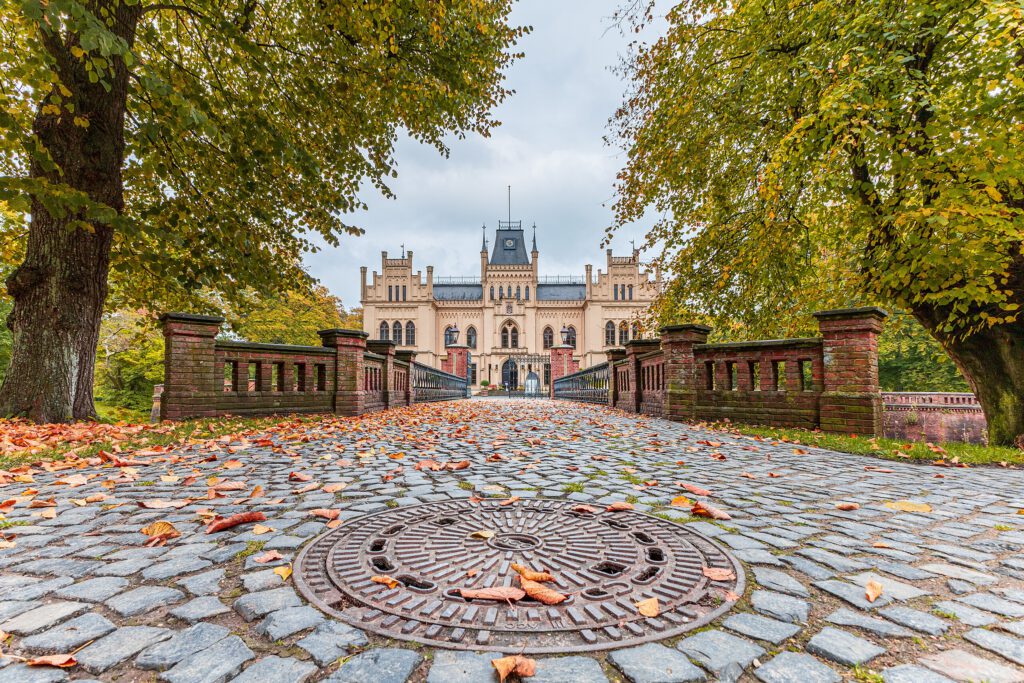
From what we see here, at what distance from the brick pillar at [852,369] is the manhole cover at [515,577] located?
5.28 meters

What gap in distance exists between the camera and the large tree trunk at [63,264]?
240 inches

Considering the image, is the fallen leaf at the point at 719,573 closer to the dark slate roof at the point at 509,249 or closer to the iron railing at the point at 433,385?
the iron railing at the point at 433,385

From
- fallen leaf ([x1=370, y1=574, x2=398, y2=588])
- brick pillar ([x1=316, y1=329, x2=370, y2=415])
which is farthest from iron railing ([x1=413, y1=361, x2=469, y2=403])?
fallen leaf ([x1=370, y1=574, x2=398, y2=588])

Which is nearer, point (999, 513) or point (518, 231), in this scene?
point (999, 513)

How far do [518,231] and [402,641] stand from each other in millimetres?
59485

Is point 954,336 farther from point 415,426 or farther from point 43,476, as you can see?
point 43,476

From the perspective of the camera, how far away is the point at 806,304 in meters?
9.67

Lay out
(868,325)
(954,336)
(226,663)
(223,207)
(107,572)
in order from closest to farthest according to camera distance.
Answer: (226,663)
(107,572)
(868,325)
(954,336)
(223,207)

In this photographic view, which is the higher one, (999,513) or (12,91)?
(12,91)

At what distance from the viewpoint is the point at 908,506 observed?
293 cm

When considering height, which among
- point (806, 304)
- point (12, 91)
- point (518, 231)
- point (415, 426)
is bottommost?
point (415, 426)

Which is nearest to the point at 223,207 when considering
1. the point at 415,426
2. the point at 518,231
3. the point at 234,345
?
the point at 234,345

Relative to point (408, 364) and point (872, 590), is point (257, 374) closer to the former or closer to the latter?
point (408, 364)

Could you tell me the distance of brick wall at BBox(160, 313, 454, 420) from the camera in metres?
6.89
